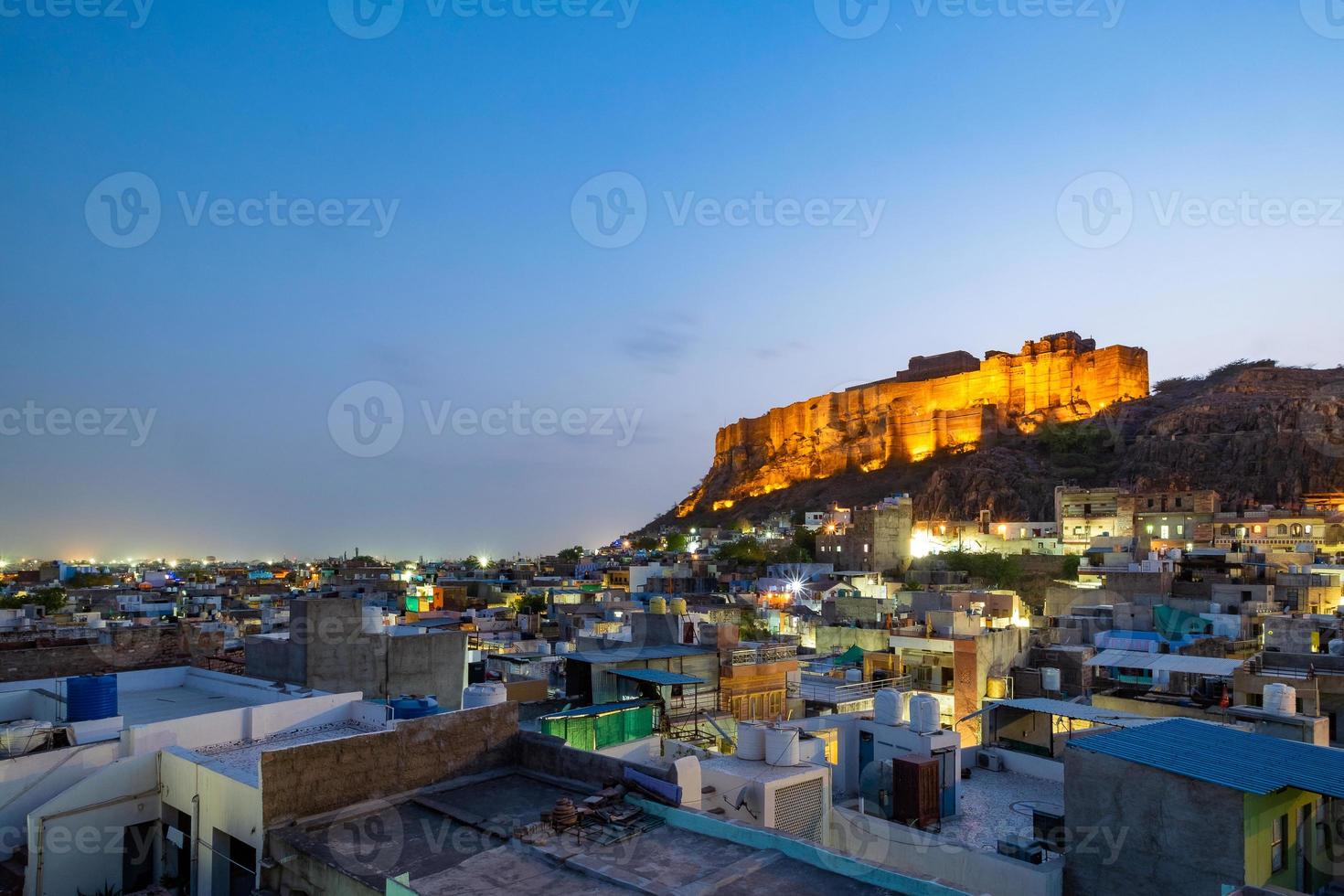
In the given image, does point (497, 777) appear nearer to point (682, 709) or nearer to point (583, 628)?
point (682, 709)

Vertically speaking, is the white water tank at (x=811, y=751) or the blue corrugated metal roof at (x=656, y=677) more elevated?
the blue corrugated metal roof at (x=656, y=677)

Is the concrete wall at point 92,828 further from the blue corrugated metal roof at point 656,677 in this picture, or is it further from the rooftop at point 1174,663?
the rooftop at point 1174,663

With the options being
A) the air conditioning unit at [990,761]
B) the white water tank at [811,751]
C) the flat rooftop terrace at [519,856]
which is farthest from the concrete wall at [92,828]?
the air conditioning unit at [990,761]

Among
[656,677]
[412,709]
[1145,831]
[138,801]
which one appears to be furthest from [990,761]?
[138,801]

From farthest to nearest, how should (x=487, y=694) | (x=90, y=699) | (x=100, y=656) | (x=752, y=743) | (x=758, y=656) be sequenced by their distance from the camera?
1. (x=100, y=656)
2. (x=758, y=656)
3. (x=90, y=699)
4. (x=487, y=694)
5. (x=752, y=743)

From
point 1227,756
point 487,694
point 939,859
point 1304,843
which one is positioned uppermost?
point 487,694

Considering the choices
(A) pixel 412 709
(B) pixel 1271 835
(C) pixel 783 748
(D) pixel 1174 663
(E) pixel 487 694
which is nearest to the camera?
(B) pixel 1271 835

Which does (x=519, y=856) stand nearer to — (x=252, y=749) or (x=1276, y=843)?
(x=252, y=749)
